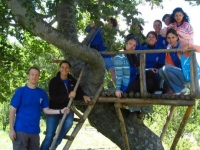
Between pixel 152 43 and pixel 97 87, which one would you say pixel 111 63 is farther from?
pixel 152 43

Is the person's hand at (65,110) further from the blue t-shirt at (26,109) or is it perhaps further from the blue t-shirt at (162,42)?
the blue t-shirt at (162,42)

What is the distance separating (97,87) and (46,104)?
1.63 meters

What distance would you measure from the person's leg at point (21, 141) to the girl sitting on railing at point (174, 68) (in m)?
2.43

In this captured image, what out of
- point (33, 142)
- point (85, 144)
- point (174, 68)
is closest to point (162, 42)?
point (174, 68)

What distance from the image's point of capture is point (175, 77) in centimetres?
604

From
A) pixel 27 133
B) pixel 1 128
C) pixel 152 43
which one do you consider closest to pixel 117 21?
pixel 152 43

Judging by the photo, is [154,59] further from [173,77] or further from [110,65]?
[110,65]

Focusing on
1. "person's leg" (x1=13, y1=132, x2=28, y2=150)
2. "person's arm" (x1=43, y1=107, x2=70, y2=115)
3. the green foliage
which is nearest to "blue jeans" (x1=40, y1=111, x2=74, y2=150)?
"person's arm" (x1=43, y1=107, x2=70, y2=115)

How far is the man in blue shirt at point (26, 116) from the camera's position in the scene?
17.0 feet

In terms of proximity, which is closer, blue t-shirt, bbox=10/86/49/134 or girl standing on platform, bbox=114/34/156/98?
blue t-shirt, bbox=10/86/49/134

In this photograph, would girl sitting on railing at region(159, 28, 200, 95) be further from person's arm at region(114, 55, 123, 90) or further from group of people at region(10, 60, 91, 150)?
group of people at region(10, 60, 91, 150)

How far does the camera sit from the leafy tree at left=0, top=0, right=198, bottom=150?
5.09 meters

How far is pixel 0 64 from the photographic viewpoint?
8.90m

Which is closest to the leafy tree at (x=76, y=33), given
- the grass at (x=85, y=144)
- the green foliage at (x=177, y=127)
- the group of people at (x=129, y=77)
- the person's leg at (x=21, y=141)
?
the group of people at (x=129, y=77)
